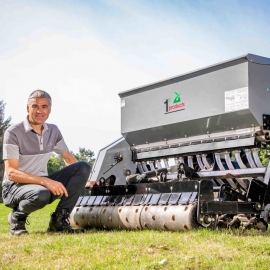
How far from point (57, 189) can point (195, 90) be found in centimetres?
220

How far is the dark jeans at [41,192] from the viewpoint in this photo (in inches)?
203

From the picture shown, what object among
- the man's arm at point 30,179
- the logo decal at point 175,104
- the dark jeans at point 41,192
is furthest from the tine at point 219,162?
the man's arm at point 30,179

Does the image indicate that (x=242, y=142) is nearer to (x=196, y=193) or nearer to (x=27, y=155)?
(x=196, y=193)

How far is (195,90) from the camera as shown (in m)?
6.22

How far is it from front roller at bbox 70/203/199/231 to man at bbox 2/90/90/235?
1.60 ft

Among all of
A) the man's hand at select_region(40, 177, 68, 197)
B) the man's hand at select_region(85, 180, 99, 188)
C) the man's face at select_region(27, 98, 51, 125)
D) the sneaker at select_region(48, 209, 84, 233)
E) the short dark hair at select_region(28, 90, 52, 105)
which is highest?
the short dark hair at select_region(28, 90, 52, 105)

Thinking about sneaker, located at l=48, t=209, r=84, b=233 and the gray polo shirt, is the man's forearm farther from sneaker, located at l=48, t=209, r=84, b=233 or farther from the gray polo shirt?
sneaker, located at l=48, t=209, r=84, b=233

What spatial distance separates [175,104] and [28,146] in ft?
6.79

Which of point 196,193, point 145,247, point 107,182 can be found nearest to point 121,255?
point 145,247

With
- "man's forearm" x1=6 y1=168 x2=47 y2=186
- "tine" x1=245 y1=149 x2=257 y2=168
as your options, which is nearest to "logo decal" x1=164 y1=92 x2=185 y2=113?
"tine" x1=245 y1=149 x2=257 y2=168

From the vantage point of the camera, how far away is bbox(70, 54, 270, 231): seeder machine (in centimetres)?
506

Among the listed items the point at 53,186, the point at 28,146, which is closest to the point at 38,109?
the point at 28,146

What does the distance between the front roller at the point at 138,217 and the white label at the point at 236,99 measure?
4.46 feet

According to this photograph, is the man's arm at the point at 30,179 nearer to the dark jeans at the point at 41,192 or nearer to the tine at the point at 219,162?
the dark jeans at the point at 41,192
